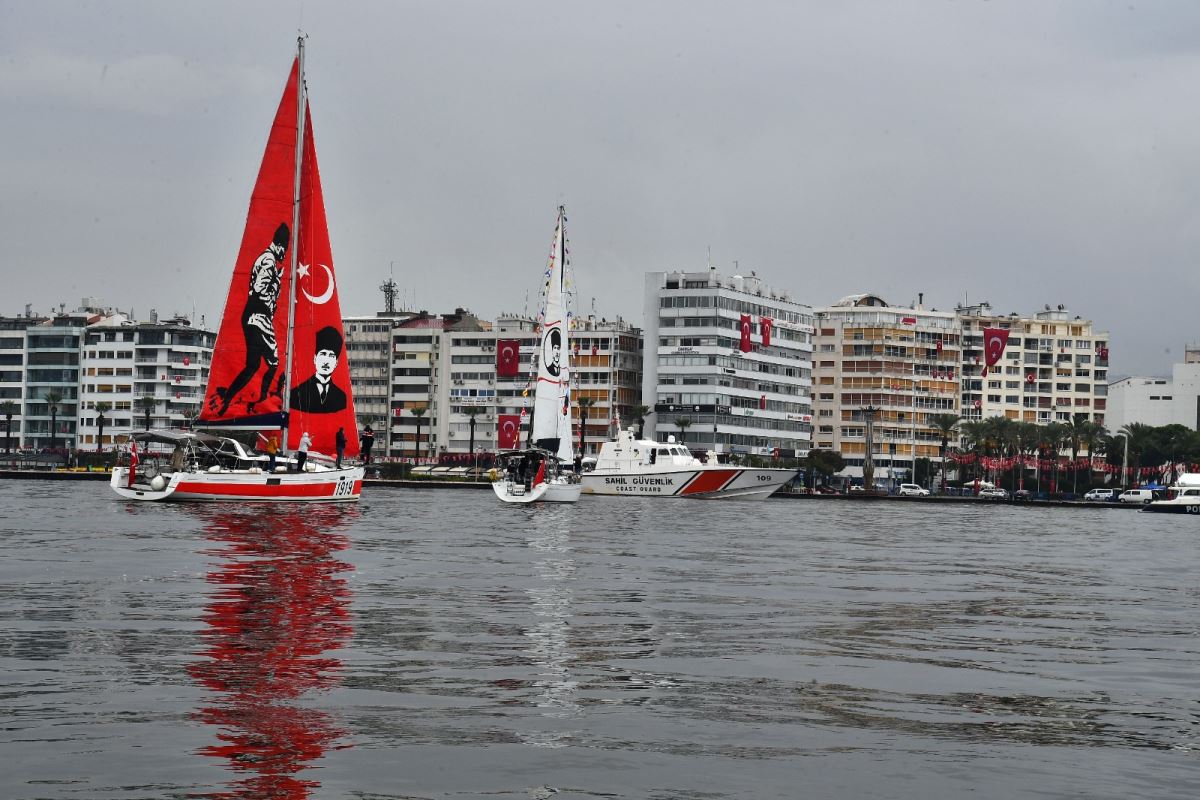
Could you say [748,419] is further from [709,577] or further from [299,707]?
[299,707]

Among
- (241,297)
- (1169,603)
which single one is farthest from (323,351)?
(1169,603)

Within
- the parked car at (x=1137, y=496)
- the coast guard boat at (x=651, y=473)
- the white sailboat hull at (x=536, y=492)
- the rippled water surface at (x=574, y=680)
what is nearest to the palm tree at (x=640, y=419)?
the parked car at (x=1137, y=496)

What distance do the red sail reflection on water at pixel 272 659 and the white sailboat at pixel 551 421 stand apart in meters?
44.4

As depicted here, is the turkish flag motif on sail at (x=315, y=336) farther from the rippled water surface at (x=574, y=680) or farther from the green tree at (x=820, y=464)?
the green tree at (x=820, y=464)

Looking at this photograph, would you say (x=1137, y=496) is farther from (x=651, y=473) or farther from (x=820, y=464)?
(x=651, y=473)

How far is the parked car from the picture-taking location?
16220 centimetres

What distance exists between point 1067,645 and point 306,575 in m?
14.1

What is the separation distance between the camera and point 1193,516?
385ft

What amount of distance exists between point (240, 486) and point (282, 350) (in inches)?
307

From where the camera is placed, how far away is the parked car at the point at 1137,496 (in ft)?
532

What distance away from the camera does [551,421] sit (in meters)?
83.6

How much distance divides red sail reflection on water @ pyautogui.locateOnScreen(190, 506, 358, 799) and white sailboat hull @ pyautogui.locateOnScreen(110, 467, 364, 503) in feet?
90.9

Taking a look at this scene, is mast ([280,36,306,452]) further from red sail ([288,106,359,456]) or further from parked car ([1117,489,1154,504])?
parked car ([1117,489,1154,504])

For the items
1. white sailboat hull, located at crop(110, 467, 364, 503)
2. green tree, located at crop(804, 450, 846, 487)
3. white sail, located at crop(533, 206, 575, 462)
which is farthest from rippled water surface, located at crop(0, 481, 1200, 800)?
green tree, located at crop(804, 450, 846, 487)
